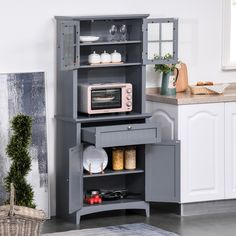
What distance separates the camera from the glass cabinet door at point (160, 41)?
712 cm

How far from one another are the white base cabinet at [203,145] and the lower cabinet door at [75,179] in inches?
30.4

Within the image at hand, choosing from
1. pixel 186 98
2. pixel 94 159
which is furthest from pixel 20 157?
pixel 186 98

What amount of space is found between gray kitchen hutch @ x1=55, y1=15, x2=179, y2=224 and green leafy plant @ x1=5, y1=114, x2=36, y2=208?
1.33 feet

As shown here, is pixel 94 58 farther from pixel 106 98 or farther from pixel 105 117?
pixel 105 117

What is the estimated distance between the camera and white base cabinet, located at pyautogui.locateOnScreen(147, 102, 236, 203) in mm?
7199

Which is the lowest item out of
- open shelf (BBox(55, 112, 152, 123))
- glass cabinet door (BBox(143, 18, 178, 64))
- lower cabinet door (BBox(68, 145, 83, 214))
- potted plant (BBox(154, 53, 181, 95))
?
lower cabinet door (BBox(68, 145, 83, 214))

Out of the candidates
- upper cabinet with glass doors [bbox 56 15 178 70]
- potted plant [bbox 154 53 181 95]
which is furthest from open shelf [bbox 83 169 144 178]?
upper cabinet with glass doors [bbox 56 15 178 70]

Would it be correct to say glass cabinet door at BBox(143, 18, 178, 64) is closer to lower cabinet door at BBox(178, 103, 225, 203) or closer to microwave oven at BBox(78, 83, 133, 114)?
microwave oven at BBox(78, 83, 133, 114)

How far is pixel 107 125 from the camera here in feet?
24.0

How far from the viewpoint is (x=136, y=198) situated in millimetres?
7352

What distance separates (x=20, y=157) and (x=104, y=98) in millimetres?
880

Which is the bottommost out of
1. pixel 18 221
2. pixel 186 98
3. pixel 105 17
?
pixel 18 221

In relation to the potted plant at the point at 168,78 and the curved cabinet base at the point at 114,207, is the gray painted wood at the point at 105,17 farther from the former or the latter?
the curved cabinet base at the point at 114,207

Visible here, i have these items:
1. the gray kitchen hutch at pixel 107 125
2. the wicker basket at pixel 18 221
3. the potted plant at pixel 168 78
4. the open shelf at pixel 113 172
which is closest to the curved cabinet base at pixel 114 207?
the gray kitchen hutch at pixel 107 125
